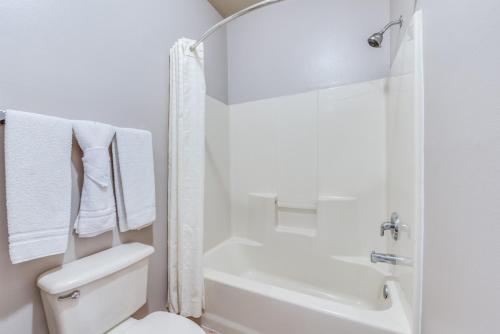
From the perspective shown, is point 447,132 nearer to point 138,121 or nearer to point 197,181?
point 197,181

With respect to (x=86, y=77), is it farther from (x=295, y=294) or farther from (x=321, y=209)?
(x=321, y=209)

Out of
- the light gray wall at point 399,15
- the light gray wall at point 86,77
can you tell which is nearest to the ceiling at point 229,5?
the light gray wall at point 86,77

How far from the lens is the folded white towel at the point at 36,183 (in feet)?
2.06

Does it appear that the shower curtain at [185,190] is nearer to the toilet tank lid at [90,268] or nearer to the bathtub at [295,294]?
the bathtub at [295,294]

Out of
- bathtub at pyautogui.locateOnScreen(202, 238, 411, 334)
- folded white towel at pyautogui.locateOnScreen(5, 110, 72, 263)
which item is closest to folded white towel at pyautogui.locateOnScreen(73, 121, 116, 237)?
folded white towel at pyautogui.locateOnScreen(5, 110, 72, 263)

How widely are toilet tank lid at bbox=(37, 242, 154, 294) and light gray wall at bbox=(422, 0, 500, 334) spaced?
3.94 feet

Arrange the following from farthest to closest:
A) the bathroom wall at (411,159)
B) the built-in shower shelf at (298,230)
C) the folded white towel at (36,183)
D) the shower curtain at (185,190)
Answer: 1. the built-in shower shelf at (298,230)
2. the shower curtain at (185,190)
3. the bathroom wall at (411,159)
4. the folded white towel at (36,183)

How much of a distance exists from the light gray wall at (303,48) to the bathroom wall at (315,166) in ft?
0.42

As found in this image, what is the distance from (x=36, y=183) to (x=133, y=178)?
0.35 meters

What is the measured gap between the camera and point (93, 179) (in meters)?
0.84

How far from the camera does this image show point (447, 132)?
641 millimetres

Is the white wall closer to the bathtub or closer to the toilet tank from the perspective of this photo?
the bathtub

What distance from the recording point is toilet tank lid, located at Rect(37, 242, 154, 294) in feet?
2.33

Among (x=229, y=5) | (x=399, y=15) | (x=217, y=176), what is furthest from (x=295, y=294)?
(x=229, y=5)
